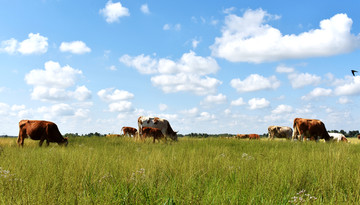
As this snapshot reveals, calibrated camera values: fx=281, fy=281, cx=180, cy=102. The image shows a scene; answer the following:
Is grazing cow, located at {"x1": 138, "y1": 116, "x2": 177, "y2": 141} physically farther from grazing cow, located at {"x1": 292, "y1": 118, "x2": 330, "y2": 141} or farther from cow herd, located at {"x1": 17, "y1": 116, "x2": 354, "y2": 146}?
grazing cow, located at {"x1": 292, "y1": 118, "x2": 330, "y2": 141}

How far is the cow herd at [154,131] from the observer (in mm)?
14188

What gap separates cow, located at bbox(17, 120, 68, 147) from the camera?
46.3 feet

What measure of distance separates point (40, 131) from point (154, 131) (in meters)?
6.50

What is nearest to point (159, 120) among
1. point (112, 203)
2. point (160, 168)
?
point (160, 168)

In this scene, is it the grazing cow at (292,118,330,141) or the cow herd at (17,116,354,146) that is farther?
the grazing cow at (292,118,330,141)

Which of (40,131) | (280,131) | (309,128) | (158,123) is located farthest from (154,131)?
(280,131)

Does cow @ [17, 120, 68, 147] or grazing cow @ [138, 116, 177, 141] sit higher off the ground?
grazing cow @ [138, 116, 177, 141]

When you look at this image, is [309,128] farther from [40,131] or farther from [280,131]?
[40,131]

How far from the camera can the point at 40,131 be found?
1419 cm

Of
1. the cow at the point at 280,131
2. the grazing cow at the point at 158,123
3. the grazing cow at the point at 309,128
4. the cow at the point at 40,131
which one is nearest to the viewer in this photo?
the cow at the point at 40,131

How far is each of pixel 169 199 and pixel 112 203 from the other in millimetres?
627

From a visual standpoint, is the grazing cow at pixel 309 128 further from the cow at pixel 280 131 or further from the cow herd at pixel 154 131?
the cow at pixel 280 131

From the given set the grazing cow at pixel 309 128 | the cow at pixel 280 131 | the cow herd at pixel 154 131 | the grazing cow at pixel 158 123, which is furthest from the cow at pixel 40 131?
the cow at pixel 280 131

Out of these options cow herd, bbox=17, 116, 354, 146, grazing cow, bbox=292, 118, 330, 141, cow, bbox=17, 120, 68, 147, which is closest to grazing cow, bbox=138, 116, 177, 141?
cow herd, bbox=17, 116, 354, 146
